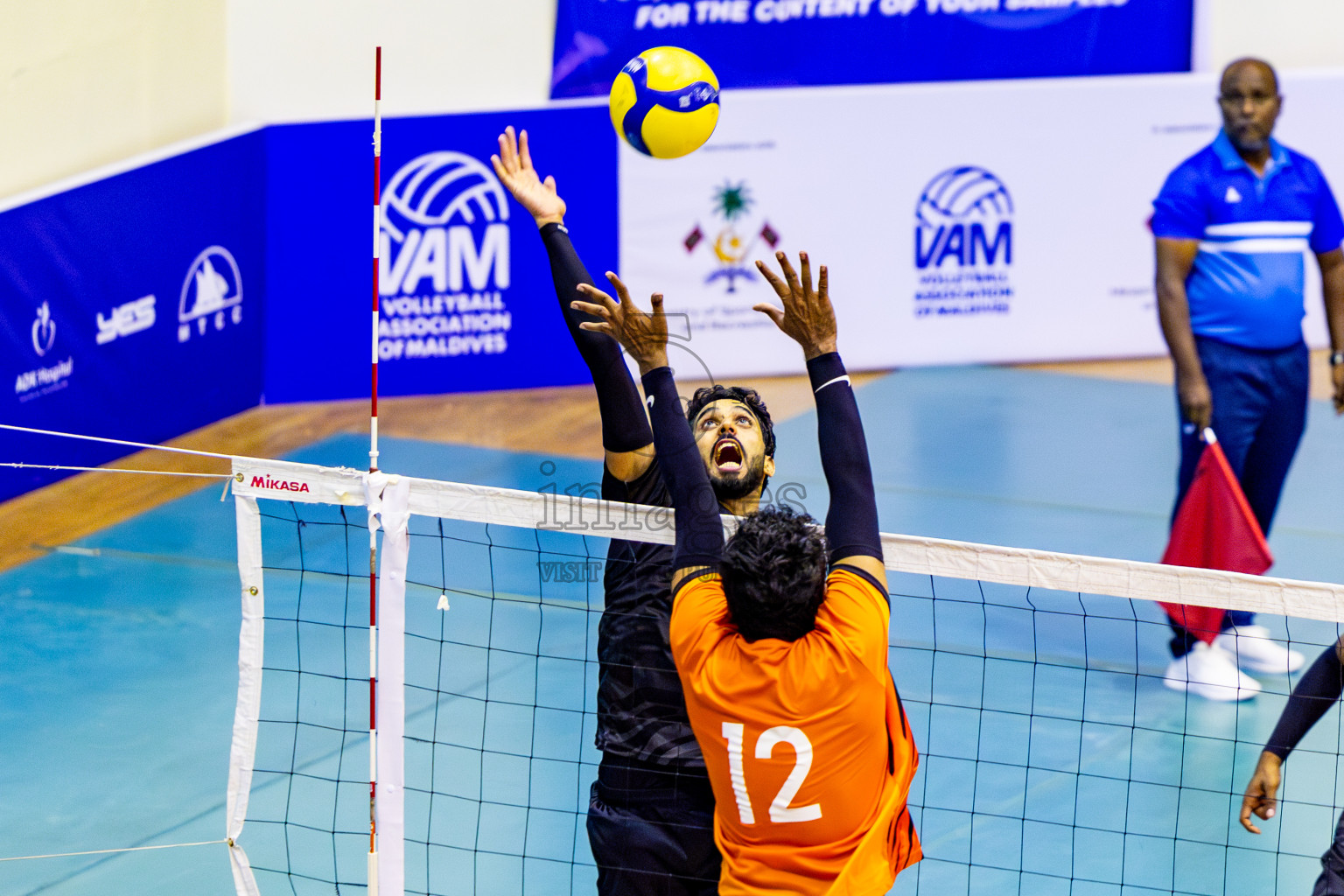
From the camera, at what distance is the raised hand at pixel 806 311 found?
11.6 ft

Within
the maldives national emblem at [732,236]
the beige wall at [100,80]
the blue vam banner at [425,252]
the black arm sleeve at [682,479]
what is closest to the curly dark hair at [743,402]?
the black arm sleeve at [682,479]

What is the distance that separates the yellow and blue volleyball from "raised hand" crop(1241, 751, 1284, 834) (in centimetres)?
269

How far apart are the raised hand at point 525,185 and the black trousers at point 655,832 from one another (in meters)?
1.49

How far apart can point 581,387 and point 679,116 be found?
5755 millimetres

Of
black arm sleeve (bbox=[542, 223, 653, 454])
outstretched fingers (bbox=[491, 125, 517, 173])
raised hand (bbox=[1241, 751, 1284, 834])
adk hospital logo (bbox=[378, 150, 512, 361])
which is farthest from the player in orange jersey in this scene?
adk hospital logo (bbox=[378, 150, 512, 361])

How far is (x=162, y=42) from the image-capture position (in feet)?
32.8

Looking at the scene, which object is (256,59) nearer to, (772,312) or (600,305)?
(600,305)

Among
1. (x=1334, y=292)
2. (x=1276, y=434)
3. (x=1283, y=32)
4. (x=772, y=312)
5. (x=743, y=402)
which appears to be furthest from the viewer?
(x=1283, y=32)

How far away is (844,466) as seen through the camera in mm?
3604

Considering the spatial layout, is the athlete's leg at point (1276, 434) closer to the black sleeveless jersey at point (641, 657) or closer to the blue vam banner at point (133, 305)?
the black sleeveless jersey at point (641, 657)

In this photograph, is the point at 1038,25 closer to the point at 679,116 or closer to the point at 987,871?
the point at 679,116

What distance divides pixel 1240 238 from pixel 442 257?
213 inches

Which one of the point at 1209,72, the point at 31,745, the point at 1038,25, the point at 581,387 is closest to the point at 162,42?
the point at 581,387

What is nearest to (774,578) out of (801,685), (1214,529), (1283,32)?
(801,685)
